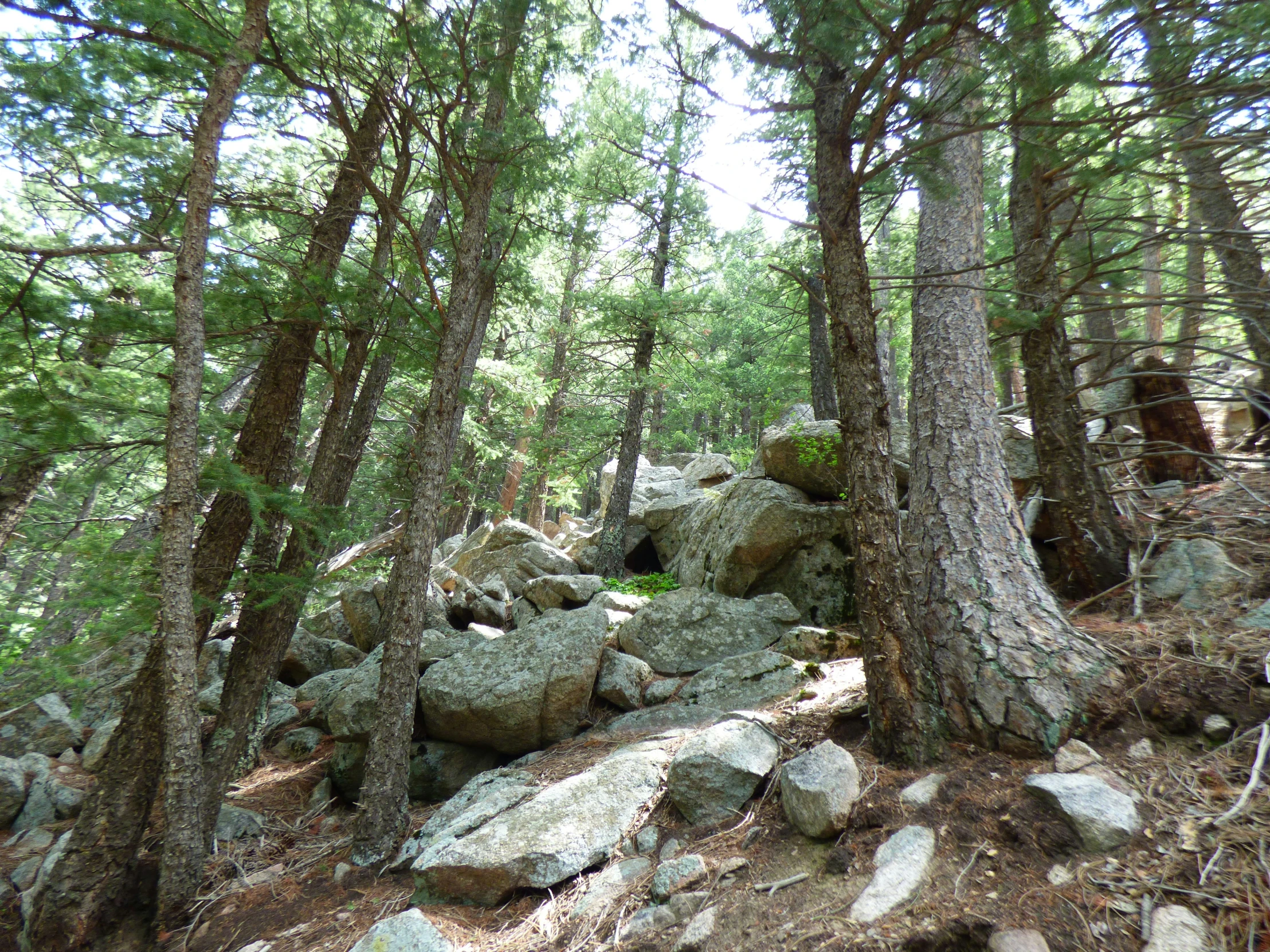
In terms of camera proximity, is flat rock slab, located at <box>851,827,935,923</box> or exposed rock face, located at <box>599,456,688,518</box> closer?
flat rock slab, located at <box>851,827,935,923</box>

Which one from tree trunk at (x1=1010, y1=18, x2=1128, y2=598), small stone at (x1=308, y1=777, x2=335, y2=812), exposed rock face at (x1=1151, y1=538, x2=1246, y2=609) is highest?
tree trunk at (x1=1010, y1=18, x2=1128, y2=598)

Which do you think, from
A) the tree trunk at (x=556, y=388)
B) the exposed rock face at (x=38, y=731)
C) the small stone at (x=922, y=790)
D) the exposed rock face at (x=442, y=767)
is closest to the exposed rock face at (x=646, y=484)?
the tree trunk at (x=556, y=388)

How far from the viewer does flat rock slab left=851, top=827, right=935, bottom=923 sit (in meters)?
2.54

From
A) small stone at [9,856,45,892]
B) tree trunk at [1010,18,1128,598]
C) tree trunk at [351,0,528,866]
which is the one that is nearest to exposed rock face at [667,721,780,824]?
tree trunk at [351,0,528,866]

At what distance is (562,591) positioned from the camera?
364 inches

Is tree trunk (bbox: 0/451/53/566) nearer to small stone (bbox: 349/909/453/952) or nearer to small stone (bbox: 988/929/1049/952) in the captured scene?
small stone (bbox: 349/909/453/952)

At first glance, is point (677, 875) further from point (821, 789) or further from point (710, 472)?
point (710, 472)

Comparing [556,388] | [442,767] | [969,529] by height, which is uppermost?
[556,388]

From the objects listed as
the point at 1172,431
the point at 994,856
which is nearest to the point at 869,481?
the point at 994,856

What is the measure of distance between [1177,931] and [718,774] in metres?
2.29

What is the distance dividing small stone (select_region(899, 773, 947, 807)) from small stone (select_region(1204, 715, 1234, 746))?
48.2 inches

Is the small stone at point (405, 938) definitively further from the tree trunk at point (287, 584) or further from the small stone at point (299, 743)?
the small stone at point (299, 743)

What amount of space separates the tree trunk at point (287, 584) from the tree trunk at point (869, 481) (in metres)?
3.82

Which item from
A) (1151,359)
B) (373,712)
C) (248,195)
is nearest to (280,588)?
(373,712)
